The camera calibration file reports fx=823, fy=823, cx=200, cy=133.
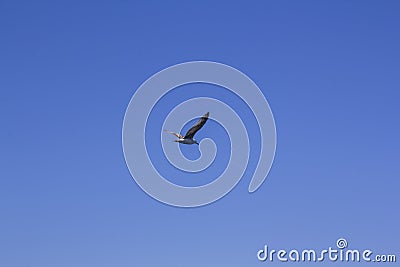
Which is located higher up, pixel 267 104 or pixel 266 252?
pixel 267 104

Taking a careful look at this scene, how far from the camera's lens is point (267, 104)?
147ft

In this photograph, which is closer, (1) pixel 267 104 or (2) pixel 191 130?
(2) pixel 191 130

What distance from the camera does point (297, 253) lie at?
44.2 metres

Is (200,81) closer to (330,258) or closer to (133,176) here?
(133,176)

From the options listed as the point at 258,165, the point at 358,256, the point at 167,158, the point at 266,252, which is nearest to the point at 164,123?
the point at 167,158

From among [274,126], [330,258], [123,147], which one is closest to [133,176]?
[123,147]

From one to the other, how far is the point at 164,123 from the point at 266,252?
896 cm

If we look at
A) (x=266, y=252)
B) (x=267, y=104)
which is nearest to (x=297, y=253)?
(x=266, y=252)

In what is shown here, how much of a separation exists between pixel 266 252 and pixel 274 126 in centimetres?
686

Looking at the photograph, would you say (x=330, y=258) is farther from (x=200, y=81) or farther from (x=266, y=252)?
(x=200, y=81)

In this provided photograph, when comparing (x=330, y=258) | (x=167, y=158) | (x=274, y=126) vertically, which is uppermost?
(x=274, y=126)

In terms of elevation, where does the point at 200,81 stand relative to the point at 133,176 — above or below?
above

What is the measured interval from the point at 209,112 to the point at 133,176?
17.7 ft

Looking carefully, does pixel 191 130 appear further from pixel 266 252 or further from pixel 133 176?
pixel 266 252
